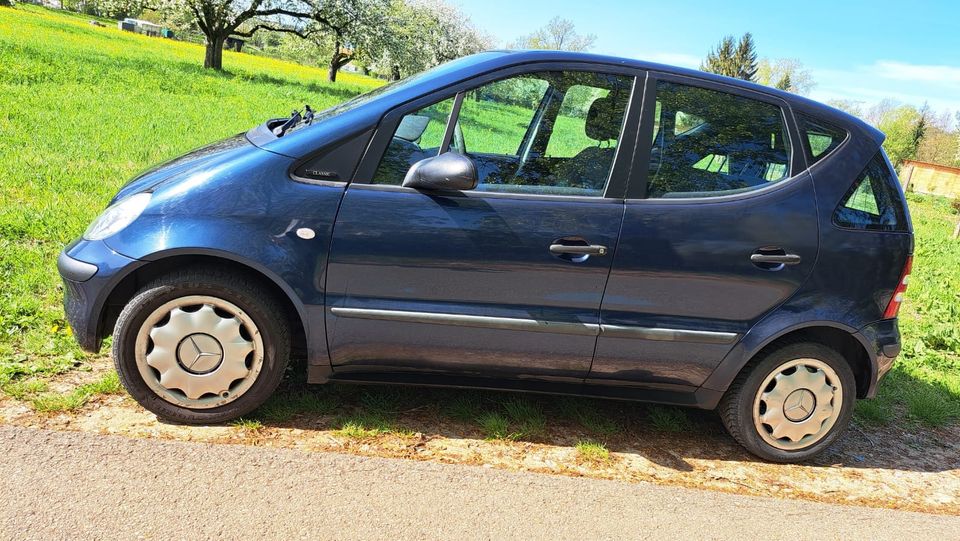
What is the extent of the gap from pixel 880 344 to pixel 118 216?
3690mm

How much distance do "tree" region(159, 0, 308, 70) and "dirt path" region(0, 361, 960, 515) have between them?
25693 mm

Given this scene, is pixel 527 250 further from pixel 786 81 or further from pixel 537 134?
pixel 786 81

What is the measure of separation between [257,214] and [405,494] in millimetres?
1343

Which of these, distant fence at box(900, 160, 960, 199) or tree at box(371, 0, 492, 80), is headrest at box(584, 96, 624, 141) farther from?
distant fence at box(900, 160, 960, 199)

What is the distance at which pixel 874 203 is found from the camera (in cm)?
344

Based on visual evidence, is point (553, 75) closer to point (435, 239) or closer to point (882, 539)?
point (435, 239)

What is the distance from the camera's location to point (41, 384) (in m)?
3.35

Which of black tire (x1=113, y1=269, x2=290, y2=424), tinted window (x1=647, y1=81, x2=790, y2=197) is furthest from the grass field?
tinted window (x1=647, y1=81, x2=790, y2=197)

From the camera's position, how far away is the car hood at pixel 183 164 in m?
3.14

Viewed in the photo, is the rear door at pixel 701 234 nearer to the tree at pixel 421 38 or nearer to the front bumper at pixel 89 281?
the front bumper at pixel 89 281

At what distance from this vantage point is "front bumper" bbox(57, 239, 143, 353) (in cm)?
296

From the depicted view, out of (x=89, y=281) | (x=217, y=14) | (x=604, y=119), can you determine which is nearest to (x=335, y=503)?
(x=89, y=281)

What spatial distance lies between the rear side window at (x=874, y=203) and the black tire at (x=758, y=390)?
645mm

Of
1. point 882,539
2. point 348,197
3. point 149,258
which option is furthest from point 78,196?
point 882,539
